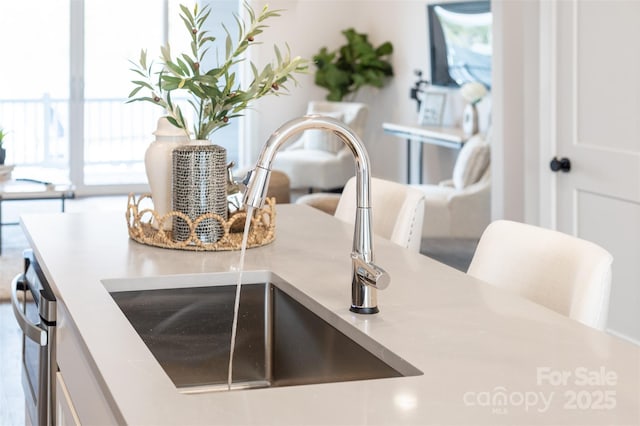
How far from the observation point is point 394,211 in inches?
110

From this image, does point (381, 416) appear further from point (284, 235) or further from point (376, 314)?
point (284, 235)

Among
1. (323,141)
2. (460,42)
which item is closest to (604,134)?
(460,42)

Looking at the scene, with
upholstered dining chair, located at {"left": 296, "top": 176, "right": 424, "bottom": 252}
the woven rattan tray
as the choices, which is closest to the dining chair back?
upholstered dining chair, located at {"left": 296, "top": 176, "right": 424, "bottom": 252}

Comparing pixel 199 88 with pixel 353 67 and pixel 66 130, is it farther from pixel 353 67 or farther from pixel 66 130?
pixel 66 130

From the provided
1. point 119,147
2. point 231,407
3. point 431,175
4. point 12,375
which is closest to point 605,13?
point 12,375

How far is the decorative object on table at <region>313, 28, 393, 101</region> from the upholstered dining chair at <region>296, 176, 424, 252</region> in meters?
5.72

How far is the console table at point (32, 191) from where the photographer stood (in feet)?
20.4

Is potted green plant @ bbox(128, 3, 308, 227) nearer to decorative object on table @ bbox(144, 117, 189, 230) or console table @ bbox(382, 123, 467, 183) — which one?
decorative object on table @ bbox(144, 117, 189, 230)

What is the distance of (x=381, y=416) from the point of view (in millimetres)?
1238

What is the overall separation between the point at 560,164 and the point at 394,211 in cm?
164

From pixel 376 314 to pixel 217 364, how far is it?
1.49 feet

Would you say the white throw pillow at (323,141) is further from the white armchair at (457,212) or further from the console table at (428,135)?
the white armchair at (457,212)

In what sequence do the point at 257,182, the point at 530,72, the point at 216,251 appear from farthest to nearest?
the point at 530,72 → the point at 216,251 → the point at 257,182

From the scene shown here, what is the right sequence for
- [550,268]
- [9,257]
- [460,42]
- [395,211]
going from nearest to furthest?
[550,268] < [395,211] < [9,257] < [460,42]
